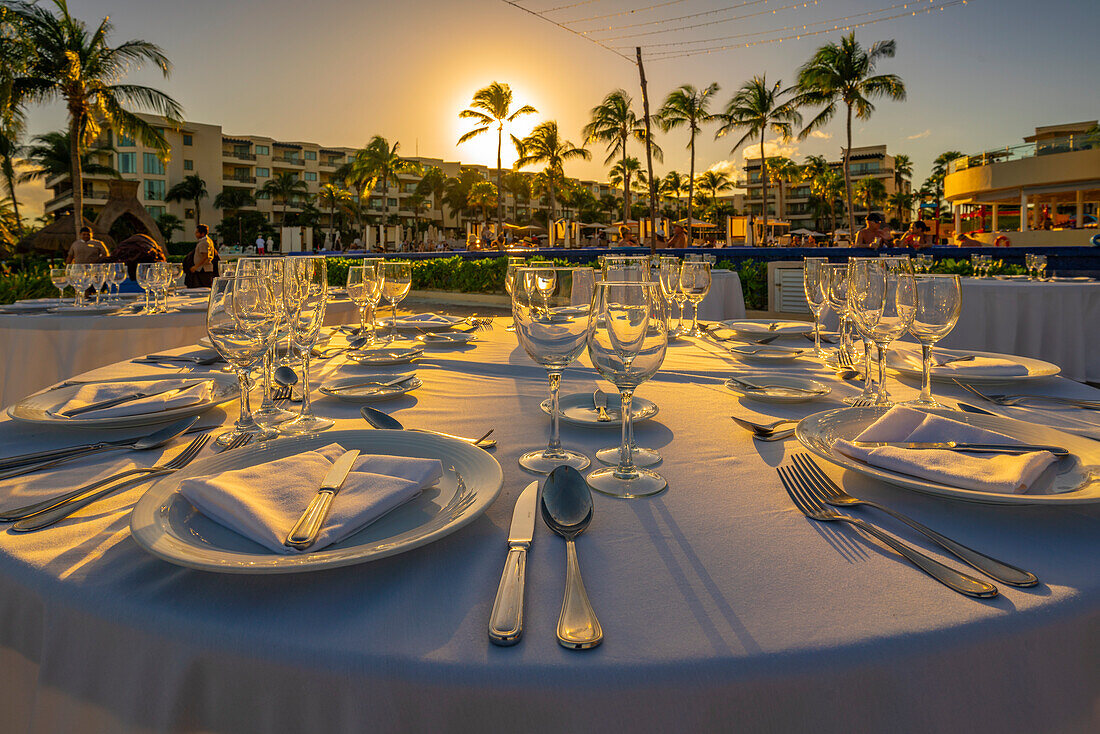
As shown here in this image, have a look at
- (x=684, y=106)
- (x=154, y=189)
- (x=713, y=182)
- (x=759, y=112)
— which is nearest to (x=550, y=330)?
(x=684, y=106)

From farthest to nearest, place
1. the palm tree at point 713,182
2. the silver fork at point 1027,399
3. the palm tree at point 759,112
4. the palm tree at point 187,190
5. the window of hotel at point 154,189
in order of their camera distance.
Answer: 1. the palm tree at point 713,182
2. the palm tree at point 187,190
3. the window of hotel at point 154,189
4. the palm tree at point 759,112
5. the silver fork at point 1027,399

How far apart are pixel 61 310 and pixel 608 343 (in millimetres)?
4235

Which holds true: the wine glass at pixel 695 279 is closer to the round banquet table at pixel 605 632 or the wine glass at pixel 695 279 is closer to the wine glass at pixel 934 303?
the wine glass at pixel 934 303

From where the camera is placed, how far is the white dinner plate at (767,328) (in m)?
2.84

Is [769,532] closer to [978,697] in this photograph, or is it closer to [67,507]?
[978,697]

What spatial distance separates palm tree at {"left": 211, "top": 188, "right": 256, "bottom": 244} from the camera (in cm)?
6694

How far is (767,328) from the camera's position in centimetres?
296

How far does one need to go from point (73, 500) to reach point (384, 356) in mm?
1355

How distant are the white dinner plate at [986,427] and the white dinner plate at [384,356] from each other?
1438mm

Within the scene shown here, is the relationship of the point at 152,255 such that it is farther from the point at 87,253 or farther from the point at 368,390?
the point at 368,390

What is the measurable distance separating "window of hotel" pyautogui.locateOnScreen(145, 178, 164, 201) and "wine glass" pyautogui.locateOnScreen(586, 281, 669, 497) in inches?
2987

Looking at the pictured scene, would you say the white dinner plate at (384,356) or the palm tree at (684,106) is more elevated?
the palm tree at (684,106)

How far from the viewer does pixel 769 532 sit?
879 mm

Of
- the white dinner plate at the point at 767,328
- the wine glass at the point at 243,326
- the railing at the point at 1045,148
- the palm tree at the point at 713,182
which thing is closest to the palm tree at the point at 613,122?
the railing at the point at 1045,148
